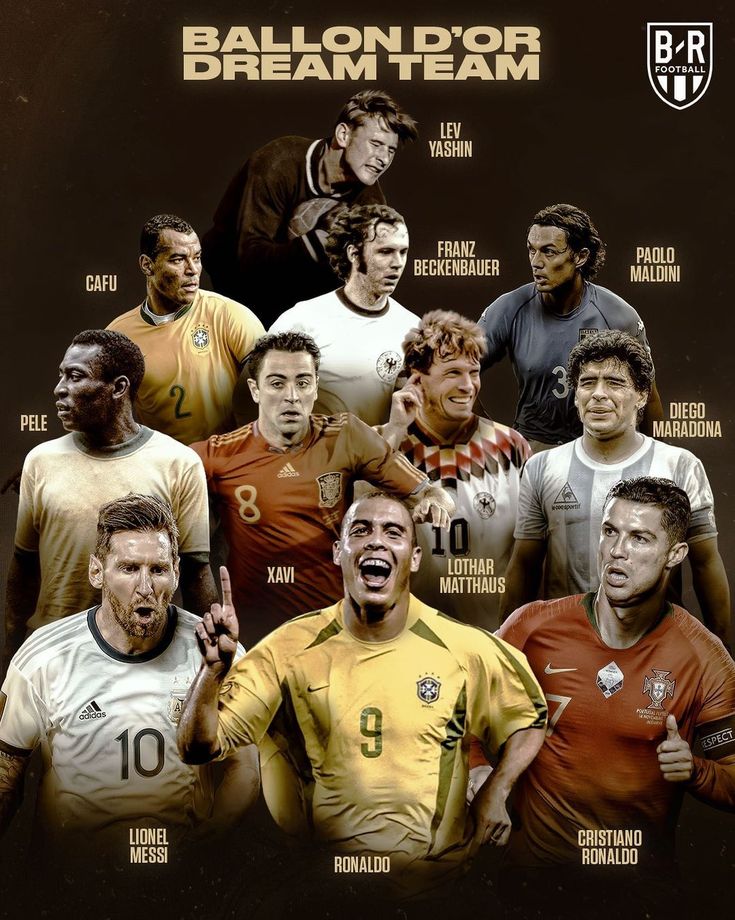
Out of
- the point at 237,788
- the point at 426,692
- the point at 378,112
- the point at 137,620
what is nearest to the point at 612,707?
the point at 426,692

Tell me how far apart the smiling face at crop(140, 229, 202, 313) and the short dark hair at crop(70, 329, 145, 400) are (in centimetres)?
18

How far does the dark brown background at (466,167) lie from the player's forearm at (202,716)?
1.17 m

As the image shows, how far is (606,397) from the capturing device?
4.94 meters

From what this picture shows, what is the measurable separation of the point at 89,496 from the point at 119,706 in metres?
0.71

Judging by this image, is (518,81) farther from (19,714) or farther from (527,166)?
(19,714)

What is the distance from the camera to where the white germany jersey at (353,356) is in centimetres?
502

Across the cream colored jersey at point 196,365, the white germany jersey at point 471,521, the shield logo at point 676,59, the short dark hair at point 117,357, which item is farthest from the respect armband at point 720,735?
the short dark hair at point 117,357

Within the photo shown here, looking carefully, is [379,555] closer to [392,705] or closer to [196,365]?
[392,705]

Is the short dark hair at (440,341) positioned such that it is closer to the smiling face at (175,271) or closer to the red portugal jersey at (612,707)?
the smiling face at (175,271)

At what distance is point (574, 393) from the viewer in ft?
16.4

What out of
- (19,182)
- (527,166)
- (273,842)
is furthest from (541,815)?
(19,182)

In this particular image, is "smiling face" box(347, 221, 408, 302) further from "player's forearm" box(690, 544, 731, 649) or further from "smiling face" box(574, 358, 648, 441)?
"player's forearm" box(690, 544, 731, 649)

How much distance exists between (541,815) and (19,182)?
2828mm

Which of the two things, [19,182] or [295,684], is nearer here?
[295,684]
